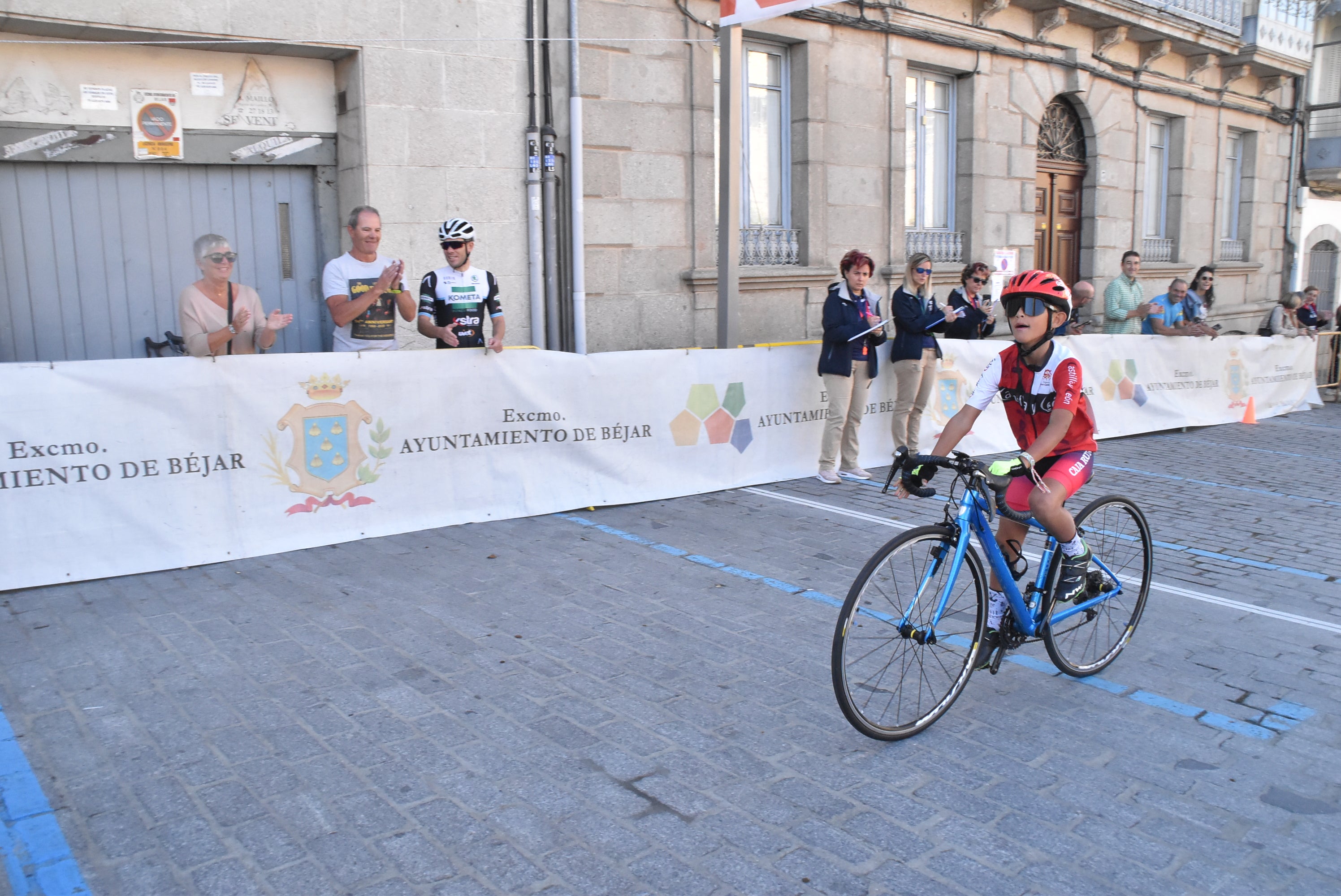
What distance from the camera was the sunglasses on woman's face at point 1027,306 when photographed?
4.34 meters

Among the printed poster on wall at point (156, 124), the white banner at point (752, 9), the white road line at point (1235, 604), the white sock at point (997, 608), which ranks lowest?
the white road line at point (1235, 604)

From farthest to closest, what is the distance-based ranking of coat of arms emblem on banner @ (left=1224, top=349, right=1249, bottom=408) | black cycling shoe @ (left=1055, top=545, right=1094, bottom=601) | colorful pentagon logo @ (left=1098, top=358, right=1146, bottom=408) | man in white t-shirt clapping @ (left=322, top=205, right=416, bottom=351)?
coat of arms emblem on banner @ (left=1224, top=349, right=1249, bottom=408), colorful pentagon logo @ (left=1098, top=358, right=1146, bottom=408), man in white t-shirt clapping @ (left=322, top=205, right=416, bottom=351), black cycling shoe @ (left=1055, top=545, right=1094, bottom=601)

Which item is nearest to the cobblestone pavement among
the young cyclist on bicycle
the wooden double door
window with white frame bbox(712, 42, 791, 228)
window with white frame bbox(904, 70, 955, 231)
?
the young cyclist on bicycle

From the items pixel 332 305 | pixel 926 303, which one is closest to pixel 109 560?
pixel 332 305

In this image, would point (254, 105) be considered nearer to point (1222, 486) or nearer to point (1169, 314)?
point (1222, 486)

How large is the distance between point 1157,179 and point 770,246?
33.7 feet

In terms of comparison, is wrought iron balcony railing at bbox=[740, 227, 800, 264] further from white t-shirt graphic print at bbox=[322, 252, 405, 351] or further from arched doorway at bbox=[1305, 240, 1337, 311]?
arched doorway at bbox=[1305, 240, 1337, 311]

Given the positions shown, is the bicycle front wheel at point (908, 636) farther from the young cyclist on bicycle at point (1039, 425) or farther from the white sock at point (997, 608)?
the young cyclist on bicycle at point (1039, 425)

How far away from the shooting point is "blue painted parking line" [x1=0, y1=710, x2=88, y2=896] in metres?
3.03

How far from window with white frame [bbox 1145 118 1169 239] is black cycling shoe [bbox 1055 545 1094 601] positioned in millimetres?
15916

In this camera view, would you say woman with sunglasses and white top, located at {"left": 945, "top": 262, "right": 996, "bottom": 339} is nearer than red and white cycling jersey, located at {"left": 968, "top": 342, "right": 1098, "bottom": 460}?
No

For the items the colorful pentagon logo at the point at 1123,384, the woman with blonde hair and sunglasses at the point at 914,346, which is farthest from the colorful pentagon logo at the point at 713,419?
the colorful pentagon logo at the point at 1123,384

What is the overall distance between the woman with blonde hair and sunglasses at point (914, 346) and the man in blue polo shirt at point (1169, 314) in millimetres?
4541

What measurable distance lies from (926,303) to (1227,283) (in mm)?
13550
